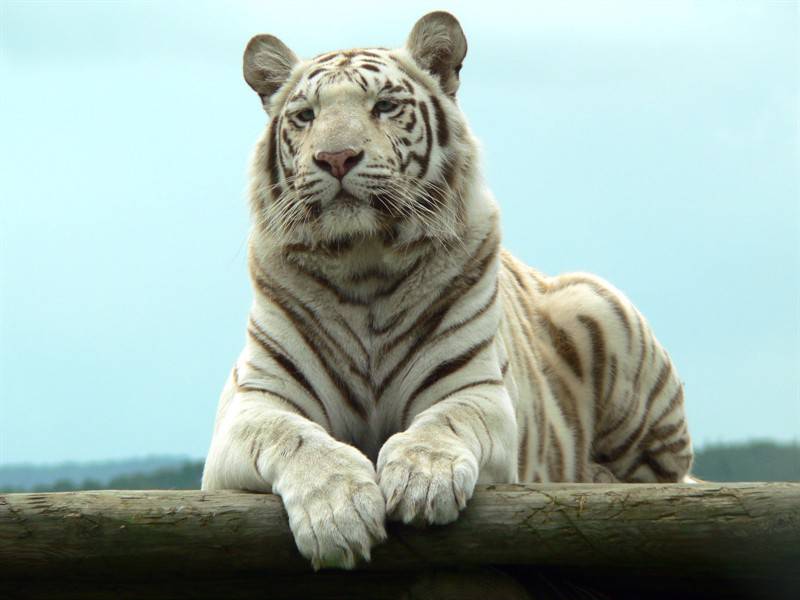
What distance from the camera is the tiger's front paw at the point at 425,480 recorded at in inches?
101

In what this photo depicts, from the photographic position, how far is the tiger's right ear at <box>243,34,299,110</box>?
12.1ft

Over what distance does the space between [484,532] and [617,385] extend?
1970 millimetres

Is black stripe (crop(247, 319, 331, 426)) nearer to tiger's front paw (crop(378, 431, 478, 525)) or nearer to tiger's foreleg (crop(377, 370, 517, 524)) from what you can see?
tiger's foreleg (crop(377, 370, 517, 524))

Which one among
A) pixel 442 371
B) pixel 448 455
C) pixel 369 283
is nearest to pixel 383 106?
pixel 369 283

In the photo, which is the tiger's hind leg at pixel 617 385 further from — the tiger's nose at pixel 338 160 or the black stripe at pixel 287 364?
the tiger's nose at pixel 338 160

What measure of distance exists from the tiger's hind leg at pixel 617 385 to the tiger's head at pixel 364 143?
3.75 feet

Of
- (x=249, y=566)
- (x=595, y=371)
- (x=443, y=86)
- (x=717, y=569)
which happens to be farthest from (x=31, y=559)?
(x=595, y=371)

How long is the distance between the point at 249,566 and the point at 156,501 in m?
0.27

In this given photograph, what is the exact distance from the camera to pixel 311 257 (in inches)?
134

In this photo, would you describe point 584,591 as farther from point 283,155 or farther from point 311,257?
point 283,155

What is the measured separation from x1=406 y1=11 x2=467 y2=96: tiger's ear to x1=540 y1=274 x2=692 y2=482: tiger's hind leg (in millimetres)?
1233

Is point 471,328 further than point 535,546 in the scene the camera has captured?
Yes

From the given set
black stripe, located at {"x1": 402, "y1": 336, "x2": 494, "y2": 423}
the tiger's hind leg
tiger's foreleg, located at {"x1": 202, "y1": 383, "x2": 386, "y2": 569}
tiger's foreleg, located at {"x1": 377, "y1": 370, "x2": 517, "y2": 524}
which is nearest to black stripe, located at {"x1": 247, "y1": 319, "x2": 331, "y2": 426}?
tiger's foreleg, located at {"x1": 202, "y1": 383, "x2": 386, "y2": 569}

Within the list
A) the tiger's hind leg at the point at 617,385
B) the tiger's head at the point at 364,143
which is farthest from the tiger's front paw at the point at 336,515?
the tiger's hind leg at the point at 617,385
